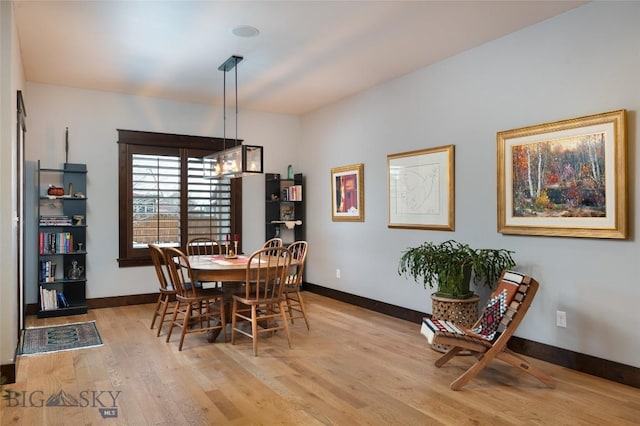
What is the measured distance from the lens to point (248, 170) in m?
4.38

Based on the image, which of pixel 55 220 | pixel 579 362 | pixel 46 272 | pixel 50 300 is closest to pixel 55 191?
pixel 55 220

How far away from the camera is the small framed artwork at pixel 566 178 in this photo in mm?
3281

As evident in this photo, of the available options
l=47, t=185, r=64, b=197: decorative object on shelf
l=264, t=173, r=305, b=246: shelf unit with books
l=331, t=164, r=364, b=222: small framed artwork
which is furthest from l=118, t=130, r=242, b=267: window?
l=331, t=164, r=364, b=222: small framed artwork

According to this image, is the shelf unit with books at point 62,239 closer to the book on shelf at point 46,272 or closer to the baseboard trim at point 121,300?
the book on shelf at point 46,272

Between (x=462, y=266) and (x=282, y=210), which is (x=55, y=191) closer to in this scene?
(x=282, y=210)

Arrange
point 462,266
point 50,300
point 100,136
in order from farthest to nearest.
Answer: point 100,136, point 50,300, point 462,266

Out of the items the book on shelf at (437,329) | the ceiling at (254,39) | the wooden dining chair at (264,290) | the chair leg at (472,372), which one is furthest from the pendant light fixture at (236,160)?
the chair leg at (472,372)

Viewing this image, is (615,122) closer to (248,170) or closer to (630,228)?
(630,228)

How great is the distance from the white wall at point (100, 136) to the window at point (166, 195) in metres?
0.12

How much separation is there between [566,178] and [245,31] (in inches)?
111

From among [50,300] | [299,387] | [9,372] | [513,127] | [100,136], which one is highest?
[100,136]

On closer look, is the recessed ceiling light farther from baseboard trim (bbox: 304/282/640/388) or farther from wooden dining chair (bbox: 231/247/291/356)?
baseboard trim (bbox: 304/282/640/388)

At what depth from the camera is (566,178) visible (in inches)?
141

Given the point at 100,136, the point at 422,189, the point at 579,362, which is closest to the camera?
the point at 579,362
